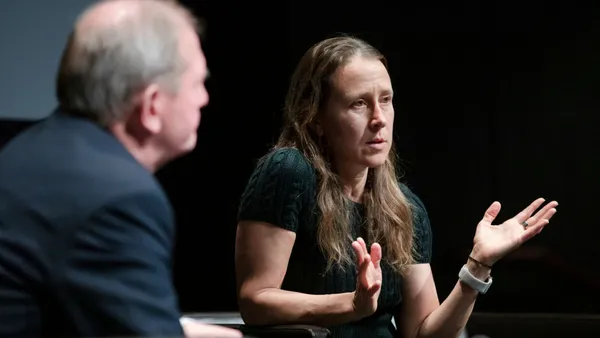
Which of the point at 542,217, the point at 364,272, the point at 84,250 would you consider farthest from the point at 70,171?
the point at 542,217

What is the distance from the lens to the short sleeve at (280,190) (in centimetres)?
243

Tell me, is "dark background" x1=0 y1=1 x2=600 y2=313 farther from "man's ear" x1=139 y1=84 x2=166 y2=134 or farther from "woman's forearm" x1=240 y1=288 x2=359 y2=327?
"man's ear" x1=139 y1=84 x2=166 y2=134

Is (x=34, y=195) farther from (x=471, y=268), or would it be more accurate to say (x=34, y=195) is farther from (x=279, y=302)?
(x=471, y=268)

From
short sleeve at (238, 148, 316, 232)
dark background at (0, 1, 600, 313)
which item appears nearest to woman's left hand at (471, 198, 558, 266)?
short sleeve at (238, 148, 316, 232)

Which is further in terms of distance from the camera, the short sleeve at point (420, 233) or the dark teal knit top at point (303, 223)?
the short sleeve at point (420, 233)

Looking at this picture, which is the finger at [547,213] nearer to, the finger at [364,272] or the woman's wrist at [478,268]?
the woman's wrist at [478,268]

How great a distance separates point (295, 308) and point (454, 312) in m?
0.42

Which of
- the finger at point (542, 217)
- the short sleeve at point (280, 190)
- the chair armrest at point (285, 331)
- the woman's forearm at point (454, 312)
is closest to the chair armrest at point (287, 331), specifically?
the chair armrest at point (285, 331)

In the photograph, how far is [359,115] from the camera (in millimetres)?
2525

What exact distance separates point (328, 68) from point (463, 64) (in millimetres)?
1649

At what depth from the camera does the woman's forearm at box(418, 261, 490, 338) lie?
2494 millimetres

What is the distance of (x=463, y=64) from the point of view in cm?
409

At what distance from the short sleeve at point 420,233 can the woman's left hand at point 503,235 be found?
0.18 metres

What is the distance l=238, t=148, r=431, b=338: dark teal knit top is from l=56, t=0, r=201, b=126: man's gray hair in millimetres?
1013
